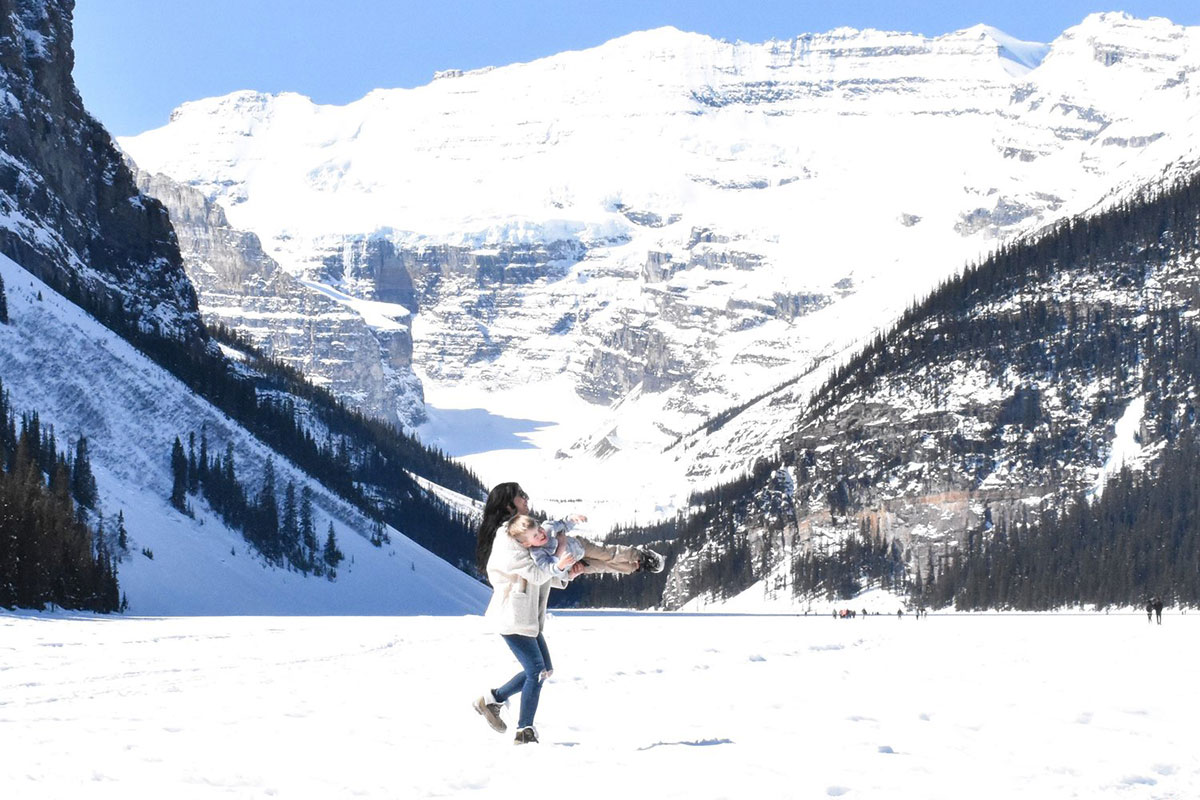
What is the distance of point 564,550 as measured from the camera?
63.6 ft

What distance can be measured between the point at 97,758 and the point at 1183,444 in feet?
567

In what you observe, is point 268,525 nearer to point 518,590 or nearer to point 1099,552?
point 1099,552

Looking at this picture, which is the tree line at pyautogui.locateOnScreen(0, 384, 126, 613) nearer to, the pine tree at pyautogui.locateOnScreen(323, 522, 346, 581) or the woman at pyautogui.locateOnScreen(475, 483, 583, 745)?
the pine tree at pyautogui.locateOnScreen(323, 522, 346, 581)

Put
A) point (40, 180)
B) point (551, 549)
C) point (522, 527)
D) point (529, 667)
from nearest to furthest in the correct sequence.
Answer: point (522, 527), point (551, 549), point (529, 667), point (40, 180)

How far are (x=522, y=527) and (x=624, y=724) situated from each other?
4916 mm

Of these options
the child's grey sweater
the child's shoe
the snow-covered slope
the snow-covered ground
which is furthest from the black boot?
the snow-covered slope

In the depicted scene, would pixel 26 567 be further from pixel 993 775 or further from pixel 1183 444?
pixel 1183 444

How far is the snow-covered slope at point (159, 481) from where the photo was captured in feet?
407

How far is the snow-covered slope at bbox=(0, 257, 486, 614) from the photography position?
12394 centimetres

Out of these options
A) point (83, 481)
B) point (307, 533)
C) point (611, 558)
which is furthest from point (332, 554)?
point (611, 558)

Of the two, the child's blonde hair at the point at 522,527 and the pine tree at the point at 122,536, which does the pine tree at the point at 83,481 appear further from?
the child's blonde hair at the point at 522,527

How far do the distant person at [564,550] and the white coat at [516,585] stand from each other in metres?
0.12

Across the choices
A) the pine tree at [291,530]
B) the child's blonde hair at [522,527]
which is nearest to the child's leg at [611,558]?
the child's blonde hair at [522,527]

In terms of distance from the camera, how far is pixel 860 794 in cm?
1655
